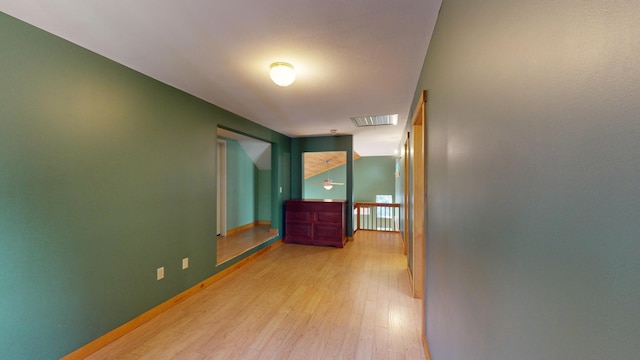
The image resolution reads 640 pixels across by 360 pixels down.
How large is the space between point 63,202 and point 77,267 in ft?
1.66

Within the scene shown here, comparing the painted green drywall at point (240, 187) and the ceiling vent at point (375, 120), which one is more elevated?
the ceiling vent at point (375, 120)

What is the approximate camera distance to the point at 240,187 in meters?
6.03

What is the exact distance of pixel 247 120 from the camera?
3955mm

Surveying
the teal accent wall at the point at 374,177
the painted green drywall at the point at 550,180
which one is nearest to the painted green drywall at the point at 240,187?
the teal accent wall at the point at 374,177

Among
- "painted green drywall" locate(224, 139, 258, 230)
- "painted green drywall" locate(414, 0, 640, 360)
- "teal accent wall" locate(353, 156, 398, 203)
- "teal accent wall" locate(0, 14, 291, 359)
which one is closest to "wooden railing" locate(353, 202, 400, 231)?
"teal accent wall" locate(353, 156, 398, 203)

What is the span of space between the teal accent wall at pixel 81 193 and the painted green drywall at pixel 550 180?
2.58 m

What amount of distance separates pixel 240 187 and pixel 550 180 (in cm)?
606

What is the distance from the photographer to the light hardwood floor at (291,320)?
1.91 metres

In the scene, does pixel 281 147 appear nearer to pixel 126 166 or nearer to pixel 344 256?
pixel 344 256

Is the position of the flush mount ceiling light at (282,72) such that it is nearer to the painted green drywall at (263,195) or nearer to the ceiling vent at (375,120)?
the ceiling vent at (375,120)

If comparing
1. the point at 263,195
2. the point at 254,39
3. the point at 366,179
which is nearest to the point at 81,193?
the point at 254,39

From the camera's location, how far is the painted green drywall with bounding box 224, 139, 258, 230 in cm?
572

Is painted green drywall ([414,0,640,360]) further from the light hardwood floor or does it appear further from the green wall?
the green wall

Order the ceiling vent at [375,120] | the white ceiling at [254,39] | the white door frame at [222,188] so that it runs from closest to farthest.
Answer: the white ceiling at [254,39]
the ceiling vent at [375,120]
the white door frame at [222,188]
